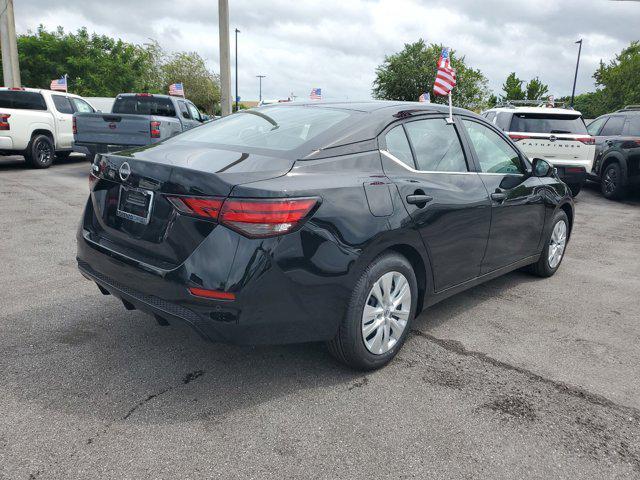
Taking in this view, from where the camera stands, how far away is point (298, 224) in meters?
2.73

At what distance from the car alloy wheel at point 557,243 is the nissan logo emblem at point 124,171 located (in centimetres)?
399

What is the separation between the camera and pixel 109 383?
306cm

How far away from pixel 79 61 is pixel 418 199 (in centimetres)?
4317

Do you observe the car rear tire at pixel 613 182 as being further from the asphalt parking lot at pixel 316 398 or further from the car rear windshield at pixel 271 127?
the car rear windshield at pixel 271 127

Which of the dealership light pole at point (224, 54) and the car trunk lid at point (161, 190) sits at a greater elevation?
the dealership light pole at point (224, 54)

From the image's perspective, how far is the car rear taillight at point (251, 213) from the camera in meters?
2.62

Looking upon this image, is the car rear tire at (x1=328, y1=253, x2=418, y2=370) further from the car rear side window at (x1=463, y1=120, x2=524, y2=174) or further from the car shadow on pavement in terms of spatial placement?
the car rear side window at (x1=463, y1=120, x2=524, y2=174)

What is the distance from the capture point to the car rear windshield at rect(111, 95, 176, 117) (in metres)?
13.0

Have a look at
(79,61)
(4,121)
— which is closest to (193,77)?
(79,61)

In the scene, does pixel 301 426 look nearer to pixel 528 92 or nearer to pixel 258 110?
pixel 258 110

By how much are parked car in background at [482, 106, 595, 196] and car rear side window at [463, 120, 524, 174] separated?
5818 mm

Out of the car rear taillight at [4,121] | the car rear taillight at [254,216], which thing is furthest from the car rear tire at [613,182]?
the car rear taillight at [4,121]

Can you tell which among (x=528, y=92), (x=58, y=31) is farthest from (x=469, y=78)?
(x=58, y=31)

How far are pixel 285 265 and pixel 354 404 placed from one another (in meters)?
0.87
